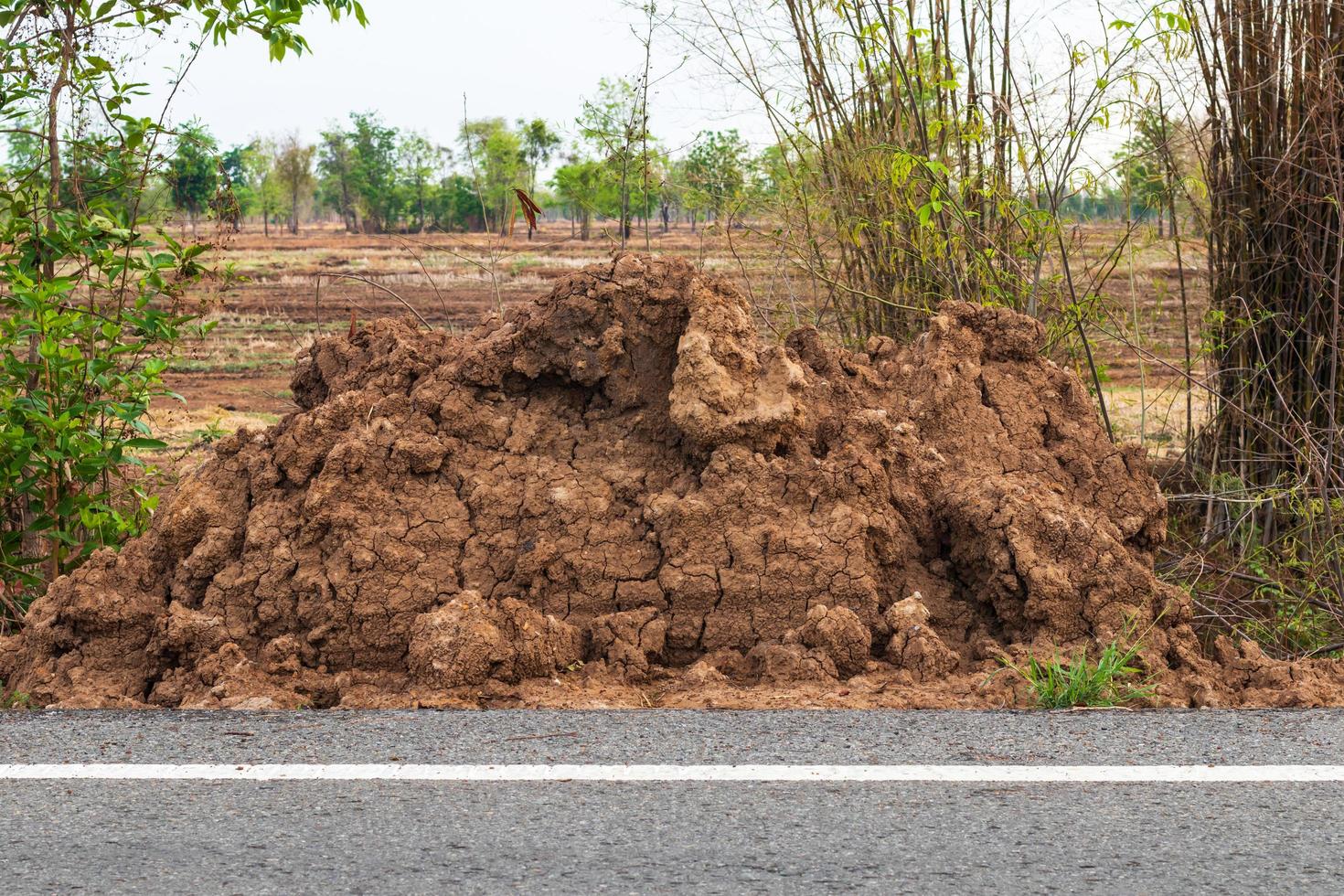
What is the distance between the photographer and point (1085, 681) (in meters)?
4.12

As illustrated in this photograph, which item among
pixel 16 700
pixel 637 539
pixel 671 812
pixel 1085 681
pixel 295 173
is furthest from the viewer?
pixel 295 173

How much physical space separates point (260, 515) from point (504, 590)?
0.97 meters

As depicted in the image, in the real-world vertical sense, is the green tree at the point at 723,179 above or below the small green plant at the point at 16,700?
above

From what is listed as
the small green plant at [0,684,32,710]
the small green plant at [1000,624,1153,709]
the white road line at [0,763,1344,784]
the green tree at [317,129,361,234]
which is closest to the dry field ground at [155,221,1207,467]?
the small green plant at [1000,624,1153,709]

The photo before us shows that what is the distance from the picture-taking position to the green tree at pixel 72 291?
5336 mm

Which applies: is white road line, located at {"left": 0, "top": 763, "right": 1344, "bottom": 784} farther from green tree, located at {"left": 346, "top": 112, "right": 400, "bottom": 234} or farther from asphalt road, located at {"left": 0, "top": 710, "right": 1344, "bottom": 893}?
green tree, located at {"left": 346, "top": 112, "right": 400, "bottom": 234}

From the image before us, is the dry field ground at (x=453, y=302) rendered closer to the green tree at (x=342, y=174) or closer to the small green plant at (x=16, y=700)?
the small green plant at (x=16, y=700)

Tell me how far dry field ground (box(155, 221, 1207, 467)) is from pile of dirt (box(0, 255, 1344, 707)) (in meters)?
0.72

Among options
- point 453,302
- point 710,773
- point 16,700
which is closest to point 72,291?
point 16,700

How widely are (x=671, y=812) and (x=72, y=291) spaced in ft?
13.2

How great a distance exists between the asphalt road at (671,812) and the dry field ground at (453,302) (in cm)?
237

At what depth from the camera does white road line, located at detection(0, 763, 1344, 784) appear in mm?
3352

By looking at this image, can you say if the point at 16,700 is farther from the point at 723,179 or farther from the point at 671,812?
the point at 723,179

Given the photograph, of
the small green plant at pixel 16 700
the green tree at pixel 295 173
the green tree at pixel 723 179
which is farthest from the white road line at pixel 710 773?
the green tree at pixel 295 173
